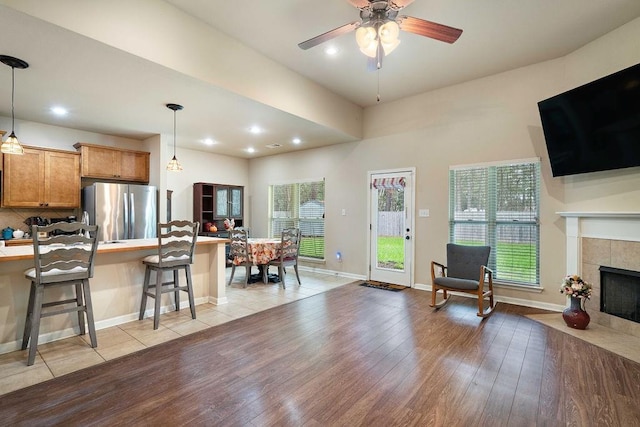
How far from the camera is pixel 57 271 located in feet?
8.80

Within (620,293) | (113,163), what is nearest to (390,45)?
(620,293)

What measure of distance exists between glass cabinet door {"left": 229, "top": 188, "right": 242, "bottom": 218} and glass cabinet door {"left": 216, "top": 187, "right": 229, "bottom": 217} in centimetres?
14

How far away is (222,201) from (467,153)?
5196mm

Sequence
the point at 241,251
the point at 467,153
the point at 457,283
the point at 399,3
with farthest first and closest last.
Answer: the point at 241,251 → the point at 467,153 → the point at 457,283 → the point at 399,3

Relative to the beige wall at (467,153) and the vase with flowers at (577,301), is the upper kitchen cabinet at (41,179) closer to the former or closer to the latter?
the beige wall at (467,153)

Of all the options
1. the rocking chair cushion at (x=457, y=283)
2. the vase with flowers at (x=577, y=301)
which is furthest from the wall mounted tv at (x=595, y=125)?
the rocking chair cushion at (x=457, y=283)

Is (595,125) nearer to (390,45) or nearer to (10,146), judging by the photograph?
(390,45)

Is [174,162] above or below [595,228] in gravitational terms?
above

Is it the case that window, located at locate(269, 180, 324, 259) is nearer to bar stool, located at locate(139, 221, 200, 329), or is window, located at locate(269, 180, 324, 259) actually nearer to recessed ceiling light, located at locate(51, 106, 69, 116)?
bar stool, located at locate(139, 221, 200, 329)

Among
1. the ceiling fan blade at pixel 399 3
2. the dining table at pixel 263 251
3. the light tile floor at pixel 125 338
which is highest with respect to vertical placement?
the ceiling fan blade at pixel 399 3

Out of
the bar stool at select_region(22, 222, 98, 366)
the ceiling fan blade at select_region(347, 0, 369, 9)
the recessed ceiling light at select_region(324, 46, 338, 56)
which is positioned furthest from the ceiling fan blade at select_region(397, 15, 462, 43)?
the bar stool at select_region(22, 222, 98, 366)

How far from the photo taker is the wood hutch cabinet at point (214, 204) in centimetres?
679

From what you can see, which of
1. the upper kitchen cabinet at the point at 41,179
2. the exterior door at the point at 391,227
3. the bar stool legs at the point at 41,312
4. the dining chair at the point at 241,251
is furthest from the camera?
the exterior door at the point at 391,227

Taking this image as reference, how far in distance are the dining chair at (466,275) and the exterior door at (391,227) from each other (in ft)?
3.11
